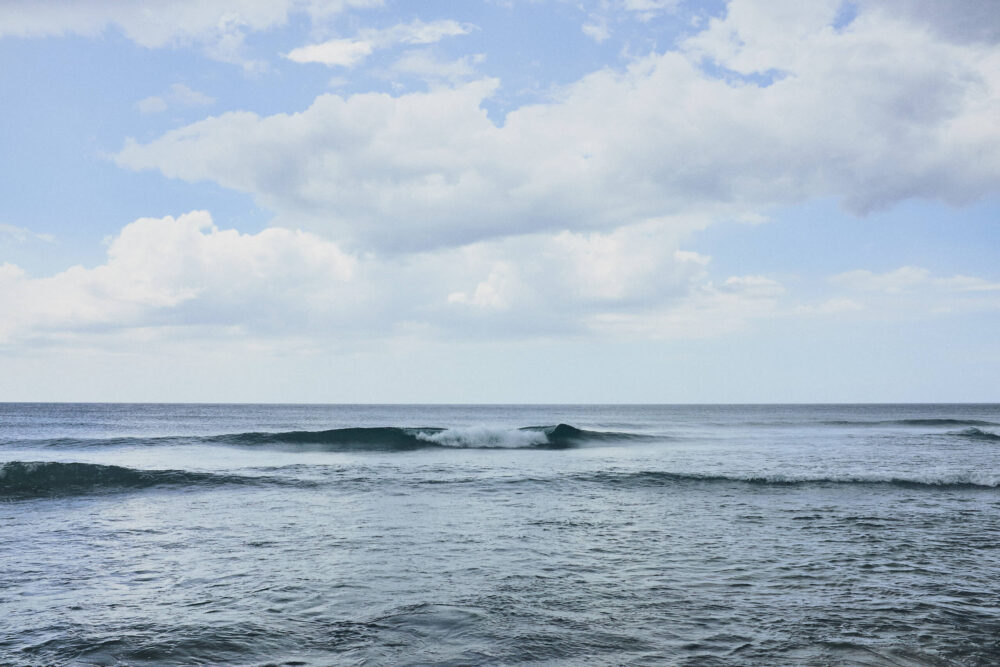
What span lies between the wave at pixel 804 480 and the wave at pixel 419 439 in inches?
638

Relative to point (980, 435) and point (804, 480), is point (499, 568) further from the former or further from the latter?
point (980, 435)

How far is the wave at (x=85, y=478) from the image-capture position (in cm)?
1869

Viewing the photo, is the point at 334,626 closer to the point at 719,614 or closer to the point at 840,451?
the point at 719,614

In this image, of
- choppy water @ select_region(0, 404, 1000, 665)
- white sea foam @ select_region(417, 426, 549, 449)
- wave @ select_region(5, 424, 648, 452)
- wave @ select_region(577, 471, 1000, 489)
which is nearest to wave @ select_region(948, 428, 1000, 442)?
wave @ select_region(5, 424, 648, 452)

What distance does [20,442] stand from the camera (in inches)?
1448

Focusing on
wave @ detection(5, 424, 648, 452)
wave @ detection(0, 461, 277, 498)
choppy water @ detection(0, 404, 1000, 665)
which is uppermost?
choppy water @ detection(0, 404, 1000, 665)

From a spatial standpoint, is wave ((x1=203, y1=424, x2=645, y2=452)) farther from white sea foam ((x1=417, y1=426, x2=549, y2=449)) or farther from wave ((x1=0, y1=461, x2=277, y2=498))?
wave ((x1=0, y1=461, x2=277, y2=498))

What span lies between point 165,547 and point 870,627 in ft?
35.2

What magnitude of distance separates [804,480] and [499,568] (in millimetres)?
13891

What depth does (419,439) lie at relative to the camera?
1539 inches

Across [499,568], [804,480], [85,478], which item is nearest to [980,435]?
[804,480]

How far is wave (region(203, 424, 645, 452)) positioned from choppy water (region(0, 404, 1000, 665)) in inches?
642

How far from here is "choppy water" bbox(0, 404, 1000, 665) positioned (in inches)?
254

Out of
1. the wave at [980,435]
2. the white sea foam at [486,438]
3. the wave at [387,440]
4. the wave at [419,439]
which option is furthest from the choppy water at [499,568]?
the wave at [980,435]
